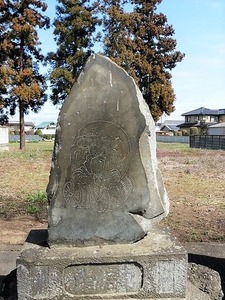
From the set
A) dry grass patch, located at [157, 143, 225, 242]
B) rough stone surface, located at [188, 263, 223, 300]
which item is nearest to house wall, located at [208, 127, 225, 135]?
dry grass patch, located at [157, 143, 225, 242]

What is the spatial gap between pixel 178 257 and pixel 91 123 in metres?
1.13

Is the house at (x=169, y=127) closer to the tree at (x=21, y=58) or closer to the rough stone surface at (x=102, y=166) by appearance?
the tree at (x=21, y=58)

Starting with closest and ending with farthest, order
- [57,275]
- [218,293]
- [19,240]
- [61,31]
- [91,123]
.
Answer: [57,275] < [91,123] < [218,293] < [19,240] < [61,31]

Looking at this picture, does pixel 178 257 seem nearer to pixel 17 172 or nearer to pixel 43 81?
pixel 17 172

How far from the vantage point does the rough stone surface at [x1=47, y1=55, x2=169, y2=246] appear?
2844 millimetres

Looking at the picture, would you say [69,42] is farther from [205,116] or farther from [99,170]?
[205,116]

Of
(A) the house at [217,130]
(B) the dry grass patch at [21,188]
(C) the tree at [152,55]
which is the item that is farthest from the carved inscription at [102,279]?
(A) the house at [217,130]

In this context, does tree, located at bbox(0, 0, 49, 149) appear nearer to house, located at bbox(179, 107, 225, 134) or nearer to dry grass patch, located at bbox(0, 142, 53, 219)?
dry grass patch, located at bbox(0, 142, 53, 219)

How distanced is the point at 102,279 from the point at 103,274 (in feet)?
0.12

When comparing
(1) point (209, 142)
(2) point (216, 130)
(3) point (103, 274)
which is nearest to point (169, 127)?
(2) point (216, 130)

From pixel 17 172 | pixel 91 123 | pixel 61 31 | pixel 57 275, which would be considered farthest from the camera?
pixel 61 31

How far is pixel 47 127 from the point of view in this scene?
9119 centimetres

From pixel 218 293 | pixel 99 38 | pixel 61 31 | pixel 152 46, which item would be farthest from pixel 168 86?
pixel 218 293

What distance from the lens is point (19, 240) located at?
5.68 metres
